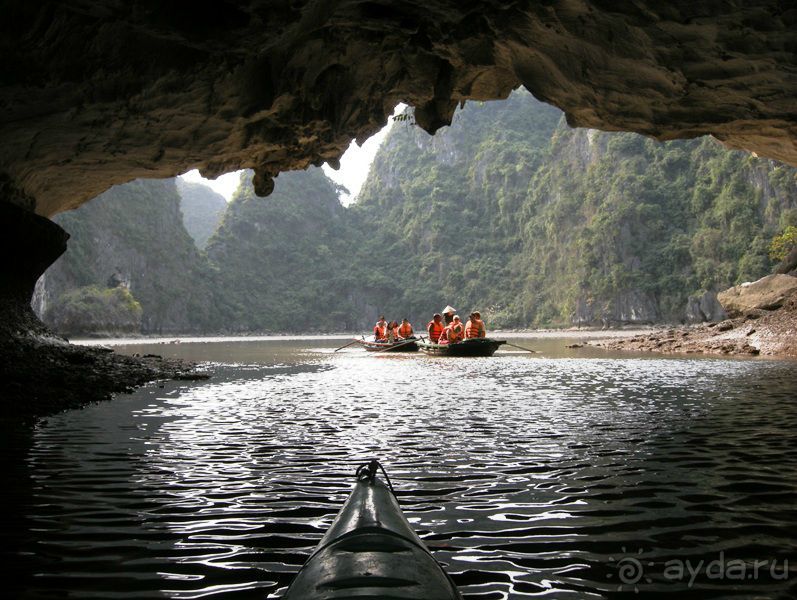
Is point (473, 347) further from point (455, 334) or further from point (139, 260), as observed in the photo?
point (139, 260)

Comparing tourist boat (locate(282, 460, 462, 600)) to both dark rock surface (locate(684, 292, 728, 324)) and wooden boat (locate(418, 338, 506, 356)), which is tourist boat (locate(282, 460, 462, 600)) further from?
dark rock surface (locate(684, 292, 728, 324))

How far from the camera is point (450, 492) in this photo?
4.34 m

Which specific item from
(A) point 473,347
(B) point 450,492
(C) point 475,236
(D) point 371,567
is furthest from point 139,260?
(D) point 371,567

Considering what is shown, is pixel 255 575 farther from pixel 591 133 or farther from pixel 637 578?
pixel 591 133

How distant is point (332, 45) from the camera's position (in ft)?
26.5

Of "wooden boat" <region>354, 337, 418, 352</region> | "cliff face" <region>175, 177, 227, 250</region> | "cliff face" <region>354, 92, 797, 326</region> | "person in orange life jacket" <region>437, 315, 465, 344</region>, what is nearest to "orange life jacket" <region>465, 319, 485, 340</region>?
"person in orange life jacket" <region>437, 315, 465, 344</region>

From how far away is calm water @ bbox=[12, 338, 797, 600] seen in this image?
290 cm

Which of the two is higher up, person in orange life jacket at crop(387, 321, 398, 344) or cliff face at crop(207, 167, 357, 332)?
cliff face at crop(207, 167, 357, 332)

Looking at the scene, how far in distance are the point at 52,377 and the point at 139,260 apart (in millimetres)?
66473

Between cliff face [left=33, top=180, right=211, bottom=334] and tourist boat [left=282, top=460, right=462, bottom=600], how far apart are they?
5253 cm

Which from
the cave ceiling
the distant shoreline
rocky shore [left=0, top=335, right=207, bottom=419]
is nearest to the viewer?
the cave ceiling

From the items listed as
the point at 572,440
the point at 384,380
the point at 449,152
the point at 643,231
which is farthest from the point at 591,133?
the point at 572,440

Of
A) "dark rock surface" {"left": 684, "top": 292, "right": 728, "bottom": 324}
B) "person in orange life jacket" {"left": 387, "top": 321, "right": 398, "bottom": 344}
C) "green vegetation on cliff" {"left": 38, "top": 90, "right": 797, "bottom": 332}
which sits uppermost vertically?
"green vegetation on cliff" {"left": 38, "top": 90, "right": 797, "bottom": 332}

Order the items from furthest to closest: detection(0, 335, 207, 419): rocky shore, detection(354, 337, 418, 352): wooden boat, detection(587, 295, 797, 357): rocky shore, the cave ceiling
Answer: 1. detection(354, 337, 418, 352): wooden boat
2. detection(587, 295, 797, 357): rocky shore
3. detection(0, 335, 207, 419): rocky shore
4. the cave ceiling
